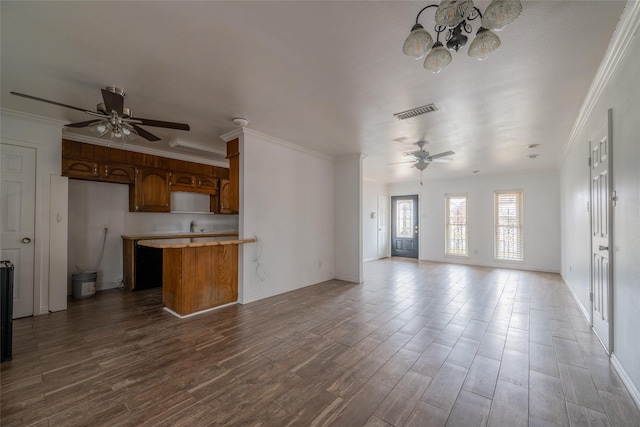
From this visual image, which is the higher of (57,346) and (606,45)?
(606,45)

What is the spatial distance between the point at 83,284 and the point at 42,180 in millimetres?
1795

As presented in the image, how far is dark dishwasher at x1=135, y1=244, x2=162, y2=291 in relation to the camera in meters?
4.82

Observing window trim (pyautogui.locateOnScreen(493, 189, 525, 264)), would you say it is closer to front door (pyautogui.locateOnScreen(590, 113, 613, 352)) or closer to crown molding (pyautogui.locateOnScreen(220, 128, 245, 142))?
front door (pyautogui.locateOnScreen(590, 113, 613, 352))

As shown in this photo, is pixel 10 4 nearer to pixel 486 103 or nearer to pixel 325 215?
pixel 486 103

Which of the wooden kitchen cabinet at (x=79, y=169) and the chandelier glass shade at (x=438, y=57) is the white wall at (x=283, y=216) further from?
the chandelier glass shade at (x=438, y=57)

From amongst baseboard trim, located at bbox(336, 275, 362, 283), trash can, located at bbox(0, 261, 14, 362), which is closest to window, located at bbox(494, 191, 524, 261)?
baseboard trim, located at bbox(336, 275, 362, 283)

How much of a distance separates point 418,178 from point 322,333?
260 inches

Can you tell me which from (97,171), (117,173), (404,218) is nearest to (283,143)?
(117,173)

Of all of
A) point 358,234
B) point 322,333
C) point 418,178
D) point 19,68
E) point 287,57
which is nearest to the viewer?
point 287,57

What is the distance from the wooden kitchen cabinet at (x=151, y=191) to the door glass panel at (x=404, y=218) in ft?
23.6

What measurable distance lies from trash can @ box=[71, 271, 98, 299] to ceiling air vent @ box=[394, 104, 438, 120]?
553 cm

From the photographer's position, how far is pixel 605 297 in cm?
262

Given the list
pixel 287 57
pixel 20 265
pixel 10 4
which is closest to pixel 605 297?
pixel 287 57

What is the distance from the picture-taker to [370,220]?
336 inches
